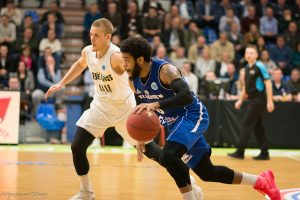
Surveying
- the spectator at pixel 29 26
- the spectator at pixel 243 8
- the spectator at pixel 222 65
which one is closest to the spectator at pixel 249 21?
the spectator at pixel 243 8

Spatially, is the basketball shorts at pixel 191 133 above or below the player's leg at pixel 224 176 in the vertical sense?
above

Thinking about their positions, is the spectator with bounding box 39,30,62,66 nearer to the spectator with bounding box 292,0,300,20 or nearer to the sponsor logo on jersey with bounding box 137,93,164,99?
the spectator with bounding box 292,0,300,20

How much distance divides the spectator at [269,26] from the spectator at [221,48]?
1.79 m

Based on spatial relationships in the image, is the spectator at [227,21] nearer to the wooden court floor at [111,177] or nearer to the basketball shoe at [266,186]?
the wooden court floor at [111,177]

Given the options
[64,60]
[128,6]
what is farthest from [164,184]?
[128,6]

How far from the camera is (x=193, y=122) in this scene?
5551 mm

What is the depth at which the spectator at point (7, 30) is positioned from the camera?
15.4 m

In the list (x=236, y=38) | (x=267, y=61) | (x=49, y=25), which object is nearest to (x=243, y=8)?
(x=236, y=38)

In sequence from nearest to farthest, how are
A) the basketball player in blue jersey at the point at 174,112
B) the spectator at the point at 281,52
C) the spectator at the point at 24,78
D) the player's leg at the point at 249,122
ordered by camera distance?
the basketball player in blue jersey at the point at 174,112
the player's leg at the point at 249,122
the spectator at the point at 24,78
the spectator at the point at 281,52

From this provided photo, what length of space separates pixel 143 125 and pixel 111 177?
3206 mm

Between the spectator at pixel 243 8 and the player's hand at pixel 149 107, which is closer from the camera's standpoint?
the player's hand at pixel 149 107

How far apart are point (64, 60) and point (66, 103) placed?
2.75 metres

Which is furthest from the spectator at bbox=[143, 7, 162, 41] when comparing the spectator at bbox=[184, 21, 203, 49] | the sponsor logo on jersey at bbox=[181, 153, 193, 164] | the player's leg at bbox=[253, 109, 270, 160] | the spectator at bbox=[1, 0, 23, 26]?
the sponsor logo on jersey at bbox=[181, 153, 193, 164]

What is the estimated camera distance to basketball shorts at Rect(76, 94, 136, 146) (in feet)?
21.1
